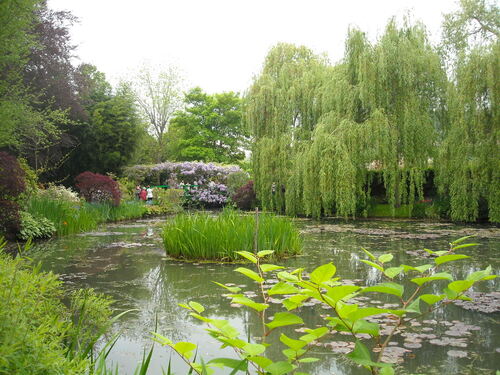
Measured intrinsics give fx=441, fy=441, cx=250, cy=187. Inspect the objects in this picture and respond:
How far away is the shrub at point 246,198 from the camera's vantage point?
19.9 meters

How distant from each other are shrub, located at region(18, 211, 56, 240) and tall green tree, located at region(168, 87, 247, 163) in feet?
78.9

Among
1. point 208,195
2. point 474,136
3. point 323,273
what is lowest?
point 323,273

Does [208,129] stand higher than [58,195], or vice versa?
[208,129]

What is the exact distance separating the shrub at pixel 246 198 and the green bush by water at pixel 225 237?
12408mm

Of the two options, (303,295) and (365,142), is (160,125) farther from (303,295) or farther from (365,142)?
(303,295)

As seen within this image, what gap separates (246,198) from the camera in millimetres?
20047

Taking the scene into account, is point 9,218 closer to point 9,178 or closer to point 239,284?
point 9,178

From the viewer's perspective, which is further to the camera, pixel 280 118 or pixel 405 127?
pixel 280 118

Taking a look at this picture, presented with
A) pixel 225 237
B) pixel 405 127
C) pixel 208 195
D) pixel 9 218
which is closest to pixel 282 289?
pixel 225 237

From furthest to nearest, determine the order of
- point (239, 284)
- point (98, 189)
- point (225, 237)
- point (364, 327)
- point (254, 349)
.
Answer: point (98, 189) → point (225, 237) → point (239, 284) → point (364, 327) → point (254, 349)

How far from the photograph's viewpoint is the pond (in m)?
3.00

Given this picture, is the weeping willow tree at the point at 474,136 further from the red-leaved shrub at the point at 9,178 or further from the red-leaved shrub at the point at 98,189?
the red-leaved shrub at the point at 9,178

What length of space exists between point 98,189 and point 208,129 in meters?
22.1

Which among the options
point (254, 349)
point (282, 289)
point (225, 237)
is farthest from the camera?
point (225, 237)
